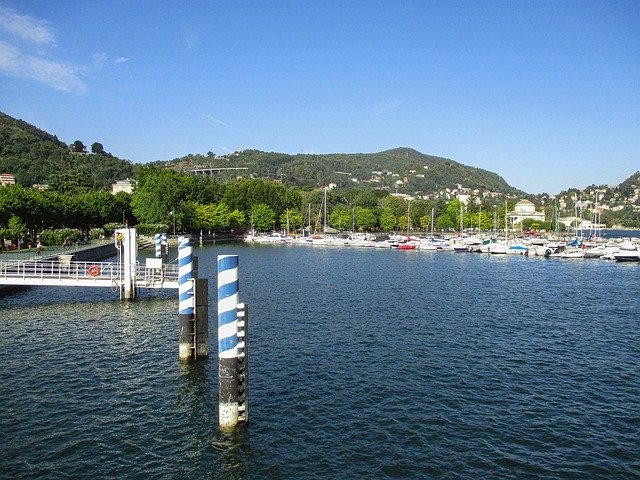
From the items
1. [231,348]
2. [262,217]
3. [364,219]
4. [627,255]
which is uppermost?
[262,217]

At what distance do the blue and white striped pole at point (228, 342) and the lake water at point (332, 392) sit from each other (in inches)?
36.7

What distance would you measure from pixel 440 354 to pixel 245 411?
1240 centimetres

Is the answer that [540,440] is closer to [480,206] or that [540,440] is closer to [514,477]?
[514,477]

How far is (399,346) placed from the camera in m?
28.1

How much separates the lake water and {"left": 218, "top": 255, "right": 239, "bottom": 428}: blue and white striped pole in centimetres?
93

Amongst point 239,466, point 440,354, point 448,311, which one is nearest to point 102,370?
point 239,466

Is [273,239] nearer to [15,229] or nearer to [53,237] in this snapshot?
[53,237]

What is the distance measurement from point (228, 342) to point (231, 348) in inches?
7.9

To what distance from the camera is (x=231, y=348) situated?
54.1ft

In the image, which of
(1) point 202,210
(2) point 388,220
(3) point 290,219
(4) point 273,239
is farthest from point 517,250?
(2) point 388,220

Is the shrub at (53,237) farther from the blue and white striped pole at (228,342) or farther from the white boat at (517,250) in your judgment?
the white boat at (517,250)

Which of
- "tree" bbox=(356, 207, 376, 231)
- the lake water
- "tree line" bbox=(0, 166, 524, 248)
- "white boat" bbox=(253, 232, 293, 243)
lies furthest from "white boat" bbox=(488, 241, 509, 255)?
"tree" bbox=(356, 207, 376, 231)

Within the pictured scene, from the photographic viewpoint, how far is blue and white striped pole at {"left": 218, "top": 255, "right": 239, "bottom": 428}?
53.8 ft

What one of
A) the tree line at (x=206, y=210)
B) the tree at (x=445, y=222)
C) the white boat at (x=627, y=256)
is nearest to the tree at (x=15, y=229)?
the tree line at (x=206, y=210)
